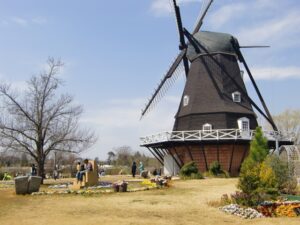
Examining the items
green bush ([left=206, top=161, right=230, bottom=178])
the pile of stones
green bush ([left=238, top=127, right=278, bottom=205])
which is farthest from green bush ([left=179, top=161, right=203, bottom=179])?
the pile of stones

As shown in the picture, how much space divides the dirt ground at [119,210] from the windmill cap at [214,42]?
77.0 ft

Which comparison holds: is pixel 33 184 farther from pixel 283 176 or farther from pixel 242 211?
pixel 283 176

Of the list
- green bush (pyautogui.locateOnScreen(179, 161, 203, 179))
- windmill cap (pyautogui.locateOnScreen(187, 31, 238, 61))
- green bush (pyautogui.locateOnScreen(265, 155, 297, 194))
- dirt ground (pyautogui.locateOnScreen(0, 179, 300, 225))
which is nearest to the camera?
dirt ground (pyautogui.locateOnScreen(0, 179, 300, 225))

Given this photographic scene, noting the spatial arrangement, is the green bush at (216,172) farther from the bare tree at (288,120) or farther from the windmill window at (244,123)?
the bare tree at (288,120)

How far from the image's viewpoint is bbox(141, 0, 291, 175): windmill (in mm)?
36438

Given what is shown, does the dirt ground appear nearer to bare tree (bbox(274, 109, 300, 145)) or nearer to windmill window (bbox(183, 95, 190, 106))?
windmill window (bbox(183, 95, 190, 106))

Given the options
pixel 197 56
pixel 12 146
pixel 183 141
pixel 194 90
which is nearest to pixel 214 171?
pixel 183 141

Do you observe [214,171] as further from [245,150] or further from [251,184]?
[251,184]

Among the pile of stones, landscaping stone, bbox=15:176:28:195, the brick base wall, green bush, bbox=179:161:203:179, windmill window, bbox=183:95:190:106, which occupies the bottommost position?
the pile of stones

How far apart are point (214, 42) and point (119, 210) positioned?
2898 cm

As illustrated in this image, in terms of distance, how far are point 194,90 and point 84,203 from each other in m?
25.2

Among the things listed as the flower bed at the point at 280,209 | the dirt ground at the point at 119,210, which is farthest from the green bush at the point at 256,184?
the dirt ground at the point at 119,210

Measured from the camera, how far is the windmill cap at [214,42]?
4072 centimetres

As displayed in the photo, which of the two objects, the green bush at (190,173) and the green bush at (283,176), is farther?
the green bush at (190,173)
